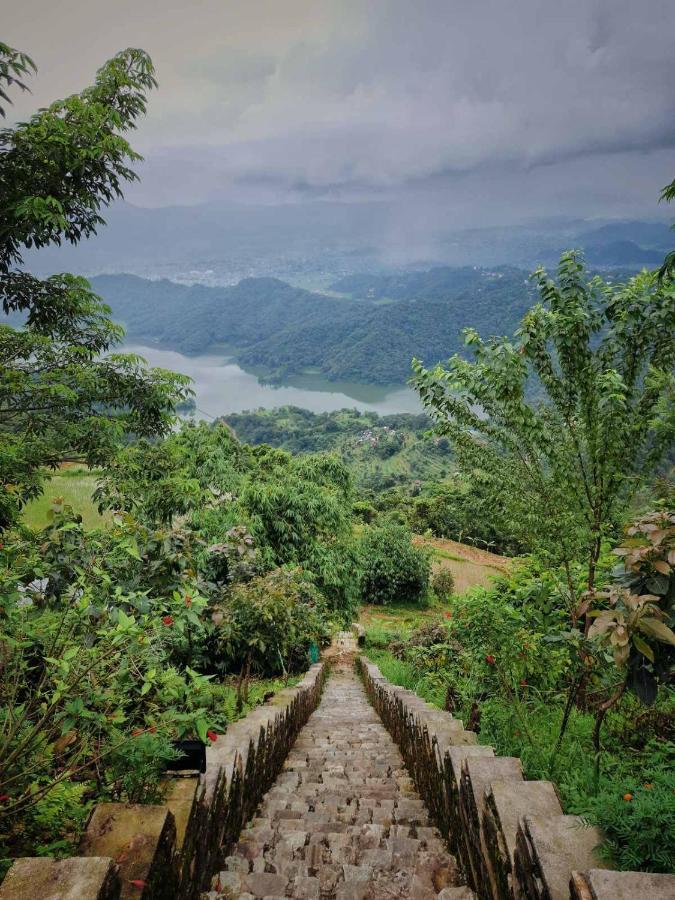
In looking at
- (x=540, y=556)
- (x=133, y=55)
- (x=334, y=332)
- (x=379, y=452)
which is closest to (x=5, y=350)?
(x=133, y=55)

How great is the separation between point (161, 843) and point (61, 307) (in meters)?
6.96

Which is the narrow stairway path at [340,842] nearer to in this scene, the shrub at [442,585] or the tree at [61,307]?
the tree at [61,307]

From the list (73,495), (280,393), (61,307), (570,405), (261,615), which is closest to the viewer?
(570,405)

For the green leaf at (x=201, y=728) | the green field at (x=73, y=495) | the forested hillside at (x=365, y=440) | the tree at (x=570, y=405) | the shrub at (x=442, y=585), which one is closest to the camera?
the green leaf at (x=201, y=728)

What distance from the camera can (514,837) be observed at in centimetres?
160

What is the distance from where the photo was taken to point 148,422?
766cm

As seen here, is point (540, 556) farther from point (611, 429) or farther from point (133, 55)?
point (133, 55)

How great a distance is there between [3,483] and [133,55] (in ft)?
18.1

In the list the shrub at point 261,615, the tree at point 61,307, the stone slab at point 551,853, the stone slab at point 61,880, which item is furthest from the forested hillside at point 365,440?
the stone slab at point 61,880

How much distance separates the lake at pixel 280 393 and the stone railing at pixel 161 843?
10964cm

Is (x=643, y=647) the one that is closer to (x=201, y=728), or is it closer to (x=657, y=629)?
(x=657, y=629)

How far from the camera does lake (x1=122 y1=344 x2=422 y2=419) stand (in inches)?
4872

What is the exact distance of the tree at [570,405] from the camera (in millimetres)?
3781

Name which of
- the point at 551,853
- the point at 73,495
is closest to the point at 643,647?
the point at 551,853
